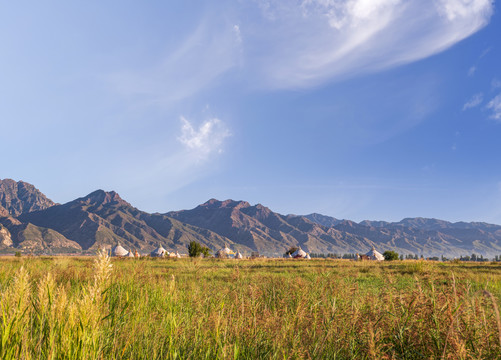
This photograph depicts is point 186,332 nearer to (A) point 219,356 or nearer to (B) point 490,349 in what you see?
(A) point 219,356

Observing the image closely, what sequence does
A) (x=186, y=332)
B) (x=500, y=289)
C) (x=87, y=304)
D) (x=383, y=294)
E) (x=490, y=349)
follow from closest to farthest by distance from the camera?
1. (x=87, y=304)
2. (x=490, y=349)
3. (x=186, y=332)
4. (x=383, y=294)
5. (x=500, y=289)

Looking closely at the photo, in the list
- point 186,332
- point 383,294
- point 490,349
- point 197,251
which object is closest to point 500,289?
point 383,294

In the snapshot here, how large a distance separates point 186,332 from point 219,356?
1295 mm

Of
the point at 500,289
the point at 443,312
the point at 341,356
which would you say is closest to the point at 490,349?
the point at 443,312

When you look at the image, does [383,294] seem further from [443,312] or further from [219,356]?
[219,356]

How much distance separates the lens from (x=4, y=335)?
2.36 metres

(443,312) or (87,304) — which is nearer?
(87,304)

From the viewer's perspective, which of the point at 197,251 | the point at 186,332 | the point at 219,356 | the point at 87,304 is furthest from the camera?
the point at 197,251

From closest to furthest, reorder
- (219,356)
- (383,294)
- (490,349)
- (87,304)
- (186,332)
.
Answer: (87,304) → (219,356) → (490,349) → (186,332) → (383,294)

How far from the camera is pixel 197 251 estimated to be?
183ft

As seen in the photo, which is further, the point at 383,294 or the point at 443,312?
the point at 383,294

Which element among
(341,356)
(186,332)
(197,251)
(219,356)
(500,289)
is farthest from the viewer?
(197,251)

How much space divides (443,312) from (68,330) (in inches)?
142

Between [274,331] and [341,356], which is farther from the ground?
[274,331]
